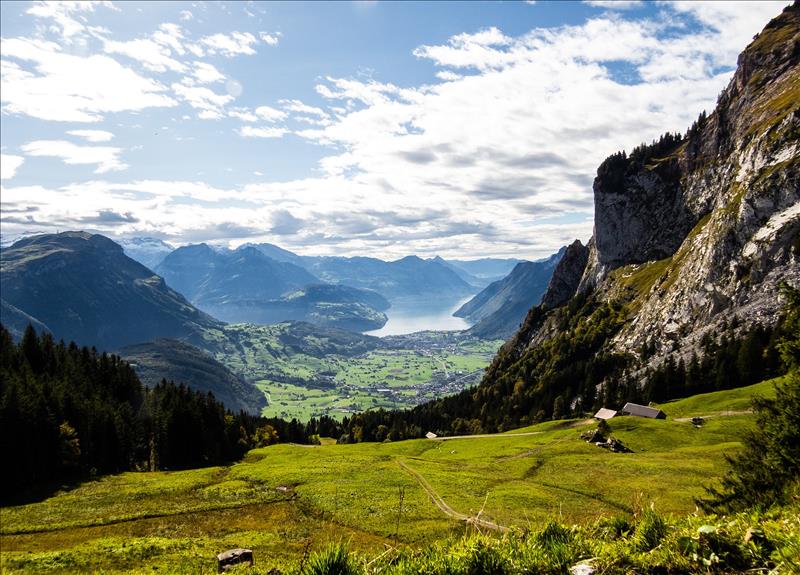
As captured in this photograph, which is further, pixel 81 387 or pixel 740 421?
pixel 81 387

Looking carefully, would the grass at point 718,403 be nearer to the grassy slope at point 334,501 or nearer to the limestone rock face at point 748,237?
the grassy slope at point 334,501

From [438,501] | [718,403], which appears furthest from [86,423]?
[718,403]

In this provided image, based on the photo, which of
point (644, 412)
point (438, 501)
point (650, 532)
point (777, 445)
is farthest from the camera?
point (644, 412)

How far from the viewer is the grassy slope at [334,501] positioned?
33.9m

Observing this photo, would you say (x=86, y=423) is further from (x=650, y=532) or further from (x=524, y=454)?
(x=650, y=532)

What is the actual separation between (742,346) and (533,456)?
3156 inches

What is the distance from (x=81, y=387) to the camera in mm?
98125

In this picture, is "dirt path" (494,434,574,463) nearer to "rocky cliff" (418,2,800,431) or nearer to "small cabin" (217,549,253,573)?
"small cabin" (217,549,253,573)

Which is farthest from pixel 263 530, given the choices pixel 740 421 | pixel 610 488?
pixel 740 421

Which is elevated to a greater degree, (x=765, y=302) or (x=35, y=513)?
(x=765, y=302)

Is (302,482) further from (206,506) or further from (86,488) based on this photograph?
(86,488)

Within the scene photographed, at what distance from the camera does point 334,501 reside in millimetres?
48875

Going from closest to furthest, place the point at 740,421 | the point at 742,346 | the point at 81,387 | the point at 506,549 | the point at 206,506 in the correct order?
1. the point at 506,549
2. the point at 206,506
3. the point at 740,421
4. the point at 81,387
5. the point at 742,346

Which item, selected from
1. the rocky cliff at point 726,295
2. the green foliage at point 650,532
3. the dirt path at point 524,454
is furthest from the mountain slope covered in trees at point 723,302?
the green foliage at point 650,532
